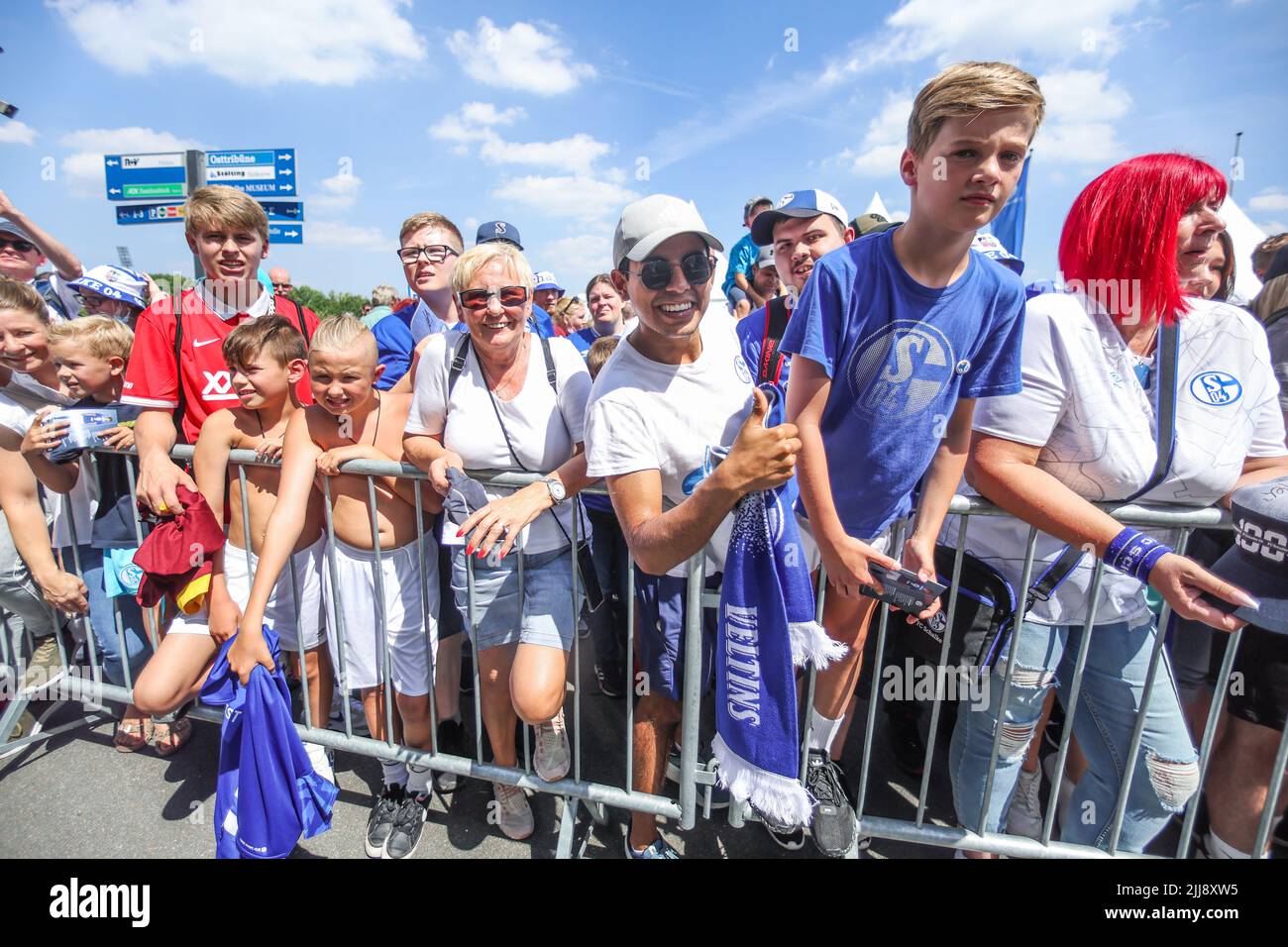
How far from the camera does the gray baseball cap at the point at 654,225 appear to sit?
6.11 ft

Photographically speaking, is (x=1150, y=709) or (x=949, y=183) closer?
(x=949, y=183)

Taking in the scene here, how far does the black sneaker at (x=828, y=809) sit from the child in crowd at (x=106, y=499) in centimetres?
321

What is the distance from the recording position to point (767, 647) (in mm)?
1815

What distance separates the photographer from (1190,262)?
6.46 ft

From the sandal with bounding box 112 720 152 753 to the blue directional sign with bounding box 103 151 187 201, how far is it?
48.4ft

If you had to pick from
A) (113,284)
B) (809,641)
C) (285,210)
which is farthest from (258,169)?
(809,641)

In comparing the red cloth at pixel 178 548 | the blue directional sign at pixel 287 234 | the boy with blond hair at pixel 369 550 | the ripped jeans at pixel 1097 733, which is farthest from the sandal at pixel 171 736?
the blue directional sign at pixel 287 234

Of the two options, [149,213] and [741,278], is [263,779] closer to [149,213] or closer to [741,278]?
[741,278]

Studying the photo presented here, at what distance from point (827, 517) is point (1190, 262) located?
4.99ft

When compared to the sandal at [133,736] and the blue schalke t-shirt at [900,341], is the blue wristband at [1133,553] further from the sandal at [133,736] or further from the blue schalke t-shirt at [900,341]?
the sandal at [133,736]

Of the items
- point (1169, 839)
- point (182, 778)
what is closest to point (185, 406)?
point (182, 778)

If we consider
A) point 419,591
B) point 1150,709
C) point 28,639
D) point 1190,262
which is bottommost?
point 28,639

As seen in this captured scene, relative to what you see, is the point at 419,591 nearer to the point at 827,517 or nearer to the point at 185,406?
the point at 185,406
